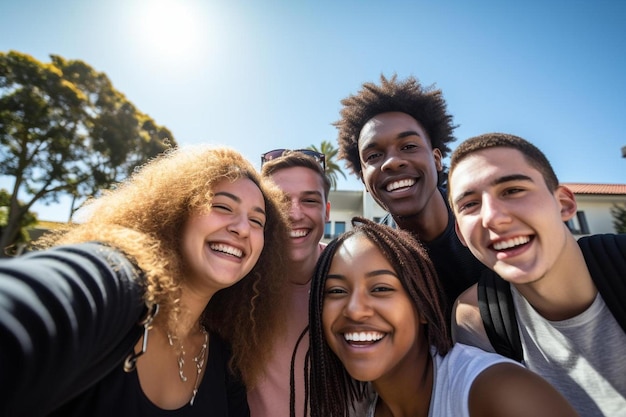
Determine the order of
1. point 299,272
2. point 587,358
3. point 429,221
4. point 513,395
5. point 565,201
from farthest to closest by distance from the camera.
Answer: point 429,221
point 299,272
point 565,201
point 587,358
point 513,395

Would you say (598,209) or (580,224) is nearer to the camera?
(580,224)

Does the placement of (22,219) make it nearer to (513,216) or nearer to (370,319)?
(370,319)

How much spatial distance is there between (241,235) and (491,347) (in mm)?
2078

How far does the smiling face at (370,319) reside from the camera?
214 cm

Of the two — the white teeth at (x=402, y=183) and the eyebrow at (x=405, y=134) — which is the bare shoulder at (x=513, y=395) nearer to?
the white teeth at (x=402, y=183)

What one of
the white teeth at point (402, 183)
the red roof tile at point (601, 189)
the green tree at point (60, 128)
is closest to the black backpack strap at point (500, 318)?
the white teeth at point (402, 183)

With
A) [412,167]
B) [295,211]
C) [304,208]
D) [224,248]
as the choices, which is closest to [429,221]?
[412,167]

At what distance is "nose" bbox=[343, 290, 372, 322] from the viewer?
2.11 metres

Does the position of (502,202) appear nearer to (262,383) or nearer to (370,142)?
(370,142)

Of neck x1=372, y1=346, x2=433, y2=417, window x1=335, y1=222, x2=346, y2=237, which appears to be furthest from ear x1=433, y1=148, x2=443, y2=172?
window x1=335, y1=222, x2=346, y2=237

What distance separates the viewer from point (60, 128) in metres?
16.9

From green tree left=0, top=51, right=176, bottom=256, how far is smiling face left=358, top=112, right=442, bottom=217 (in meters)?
14.1

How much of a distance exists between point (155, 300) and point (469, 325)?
89.1 inches

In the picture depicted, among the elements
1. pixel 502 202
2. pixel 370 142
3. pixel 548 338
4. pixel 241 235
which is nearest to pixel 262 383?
pixel 241 235
